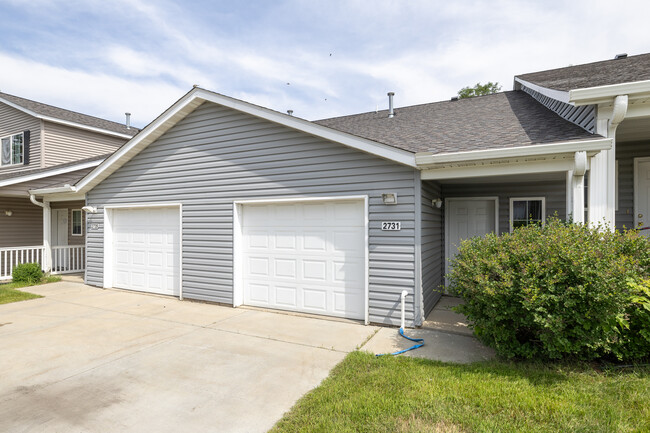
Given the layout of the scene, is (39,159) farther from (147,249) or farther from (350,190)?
(350,190)

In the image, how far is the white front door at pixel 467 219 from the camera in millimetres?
7593

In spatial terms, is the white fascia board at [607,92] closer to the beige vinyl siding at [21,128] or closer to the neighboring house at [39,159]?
the neighboring house at [39,159]

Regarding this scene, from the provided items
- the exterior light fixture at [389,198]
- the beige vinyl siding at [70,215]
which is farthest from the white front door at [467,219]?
the beige vinyl siding at [70,215]

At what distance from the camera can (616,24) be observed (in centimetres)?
1138

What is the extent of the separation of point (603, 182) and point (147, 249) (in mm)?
8904

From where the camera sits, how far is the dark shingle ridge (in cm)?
1230

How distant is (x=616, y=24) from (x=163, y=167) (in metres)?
14.6

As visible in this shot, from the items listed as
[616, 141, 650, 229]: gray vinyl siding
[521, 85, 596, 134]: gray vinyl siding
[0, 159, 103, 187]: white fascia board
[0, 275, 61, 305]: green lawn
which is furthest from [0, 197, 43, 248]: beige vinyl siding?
[616, 141, 650, 229]: gray vinyl siding

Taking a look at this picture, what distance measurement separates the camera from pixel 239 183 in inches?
271

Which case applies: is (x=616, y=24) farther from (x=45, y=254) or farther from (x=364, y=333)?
(x=45, y=254)

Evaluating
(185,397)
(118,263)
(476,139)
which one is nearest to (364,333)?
(185,397)

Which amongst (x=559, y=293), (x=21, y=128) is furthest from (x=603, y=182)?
(x=21, y=128)

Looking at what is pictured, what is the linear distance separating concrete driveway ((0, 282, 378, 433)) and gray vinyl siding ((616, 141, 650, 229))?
17.9ft

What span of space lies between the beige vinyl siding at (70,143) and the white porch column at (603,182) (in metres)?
15.4
